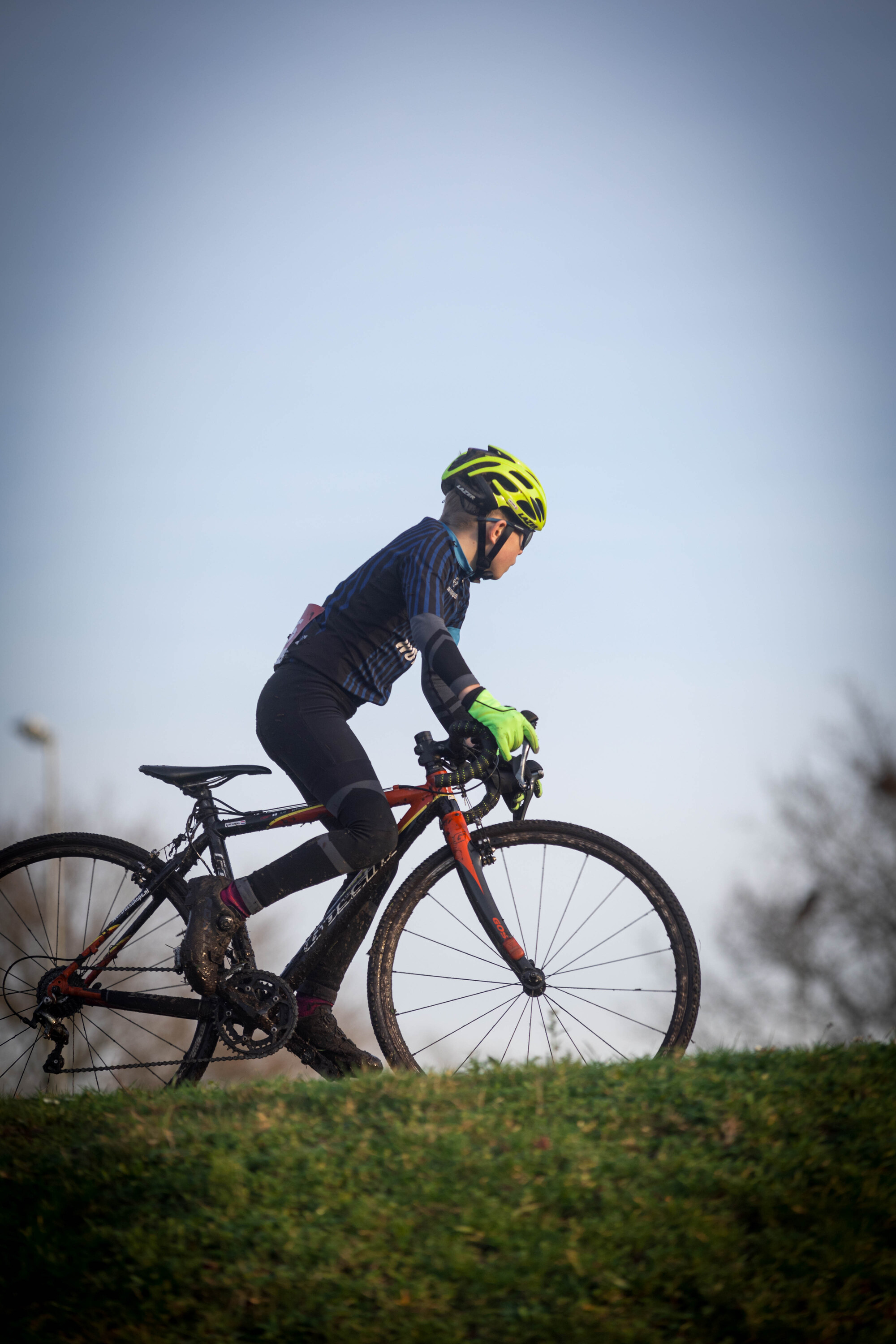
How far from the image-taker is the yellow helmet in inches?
191

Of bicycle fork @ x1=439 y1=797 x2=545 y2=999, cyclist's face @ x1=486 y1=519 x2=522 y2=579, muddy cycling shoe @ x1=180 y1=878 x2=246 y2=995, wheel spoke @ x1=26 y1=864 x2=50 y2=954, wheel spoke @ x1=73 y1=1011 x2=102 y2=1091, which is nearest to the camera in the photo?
muddy cycling shoe @ x1=180 y1=878 x2=246 y2=995

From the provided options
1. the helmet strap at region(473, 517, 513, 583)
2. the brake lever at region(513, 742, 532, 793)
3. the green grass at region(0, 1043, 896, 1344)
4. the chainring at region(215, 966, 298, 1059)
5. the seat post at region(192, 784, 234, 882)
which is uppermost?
the helmet strap at region(473, 517, 513, 583)

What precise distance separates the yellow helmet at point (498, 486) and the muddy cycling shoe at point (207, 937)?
2.15 meters

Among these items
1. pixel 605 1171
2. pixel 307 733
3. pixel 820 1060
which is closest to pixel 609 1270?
pixel 605 1171

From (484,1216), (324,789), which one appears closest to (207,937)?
(324,789)

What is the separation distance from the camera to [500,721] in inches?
167

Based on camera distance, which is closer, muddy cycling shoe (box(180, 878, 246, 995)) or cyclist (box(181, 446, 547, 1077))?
muddy cycling shoe (box(180, 878, 246, 995))

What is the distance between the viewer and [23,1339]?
2.38m

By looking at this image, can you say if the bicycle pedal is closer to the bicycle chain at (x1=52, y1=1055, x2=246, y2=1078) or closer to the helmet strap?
the bicycle chain at (x1=52, y1=1055, x2=246, y2=1078)

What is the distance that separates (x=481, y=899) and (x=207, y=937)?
1157 millimetres

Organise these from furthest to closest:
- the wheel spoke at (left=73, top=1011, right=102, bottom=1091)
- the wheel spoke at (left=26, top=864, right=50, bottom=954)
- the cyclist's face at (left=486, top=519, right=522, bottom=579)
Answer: the cyclist's face at (left=486, top=519, right=522, bottom=579) < the wheel spoke at (left=26, top=864, right=50, bottom=954) < the wheel spoke at (left=73, top=1011, right=102, bottom=1091)

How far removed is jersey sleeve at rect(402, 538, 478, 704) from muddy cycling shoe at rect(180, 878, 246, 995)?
4.08 ft

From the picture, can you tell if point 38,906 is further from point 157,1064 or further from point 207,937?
point 207,937

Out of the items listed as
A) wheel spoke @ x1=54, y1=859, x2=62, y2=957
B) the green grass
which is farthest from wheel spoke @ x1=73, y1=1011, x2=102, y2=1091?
the green grass
